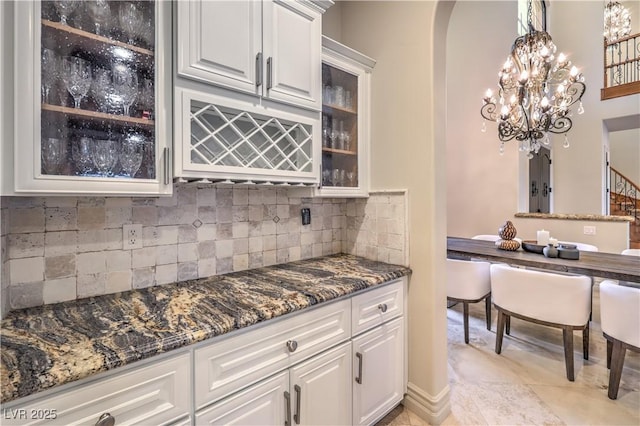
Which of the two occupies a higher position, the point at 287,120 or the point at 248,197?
the point at 287,120

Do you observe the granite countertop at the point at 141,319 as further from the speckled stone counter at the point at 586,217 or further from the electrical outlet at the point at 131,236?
the speckled stone counter at the point at 586,217

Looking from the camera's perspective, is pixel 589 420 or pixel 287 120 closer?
pixel 287 120

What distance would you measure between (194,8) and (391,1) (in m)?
1.27

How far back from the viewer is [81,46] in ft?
3.51

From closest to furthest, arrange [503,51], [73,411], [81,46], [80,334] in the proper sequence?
[73,411], [80,334], [81,46], [503,51]

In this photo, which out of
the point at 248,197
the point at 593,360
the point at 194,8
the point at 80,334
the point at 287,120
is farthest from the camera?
the point at 593,360

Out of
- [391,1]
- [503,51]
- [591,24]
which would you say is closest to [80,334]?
[391,1]

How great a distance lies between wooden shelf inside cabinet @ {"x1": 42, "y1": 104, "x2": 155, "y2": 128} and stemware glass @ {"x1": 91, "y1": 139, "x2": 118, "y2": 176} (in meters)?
0.08

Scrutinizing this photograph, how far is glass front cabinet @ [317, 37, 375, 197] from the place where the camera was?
71.7 inches

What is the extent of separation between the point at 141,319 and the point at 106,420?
312mm

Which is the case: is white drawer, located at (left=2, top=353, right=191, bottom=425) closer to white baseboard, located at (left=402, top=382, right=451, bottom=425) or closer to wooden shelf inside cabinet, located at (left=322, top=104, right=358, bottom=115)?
white baseboard, located at (left=402, top=382, right=451, bottom=425)

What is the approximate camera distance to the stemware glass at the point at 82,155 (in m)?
1.04

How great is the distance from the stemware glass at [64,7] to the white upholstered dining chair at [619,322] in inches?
124

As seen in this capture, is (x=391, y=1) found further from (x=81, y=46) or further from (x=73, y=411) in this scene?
(x=73, y=411)
